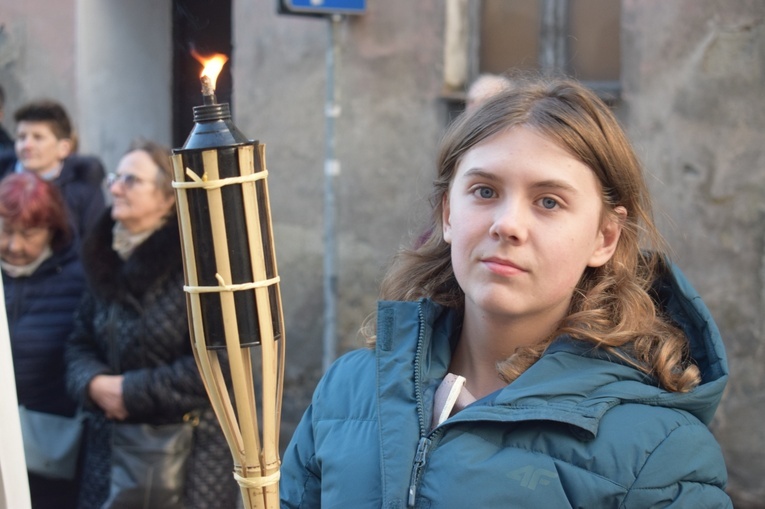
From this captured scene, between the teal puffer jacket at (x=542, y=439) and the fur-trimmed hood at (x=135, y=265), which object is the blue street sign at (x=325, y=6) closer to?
the fur-trimmed hood at (x=135, y=265)

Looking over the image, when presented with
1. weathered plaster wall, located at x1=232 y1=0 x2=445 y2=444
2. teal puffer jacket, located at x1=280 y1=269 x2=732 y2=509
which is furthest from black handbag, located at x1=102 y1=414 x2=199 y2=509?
weathered plaster wall, located at x1=232 y1=0 x2=445 y2=444

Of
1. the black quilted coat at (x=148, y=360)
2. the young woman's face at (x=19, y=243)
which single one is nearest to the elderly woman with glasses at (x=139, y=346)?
the black quilted coat at (x=148, y=360)

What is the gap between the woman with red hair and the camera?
4195 mm

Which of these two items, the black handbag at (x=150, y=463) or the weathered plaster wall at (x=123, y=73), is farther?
the weathered plaster wall at (x=123, y=73)

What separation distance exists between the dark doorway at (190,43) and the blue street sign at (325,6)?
1.20 m

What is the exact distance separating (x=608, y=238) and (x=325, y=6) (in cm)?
384

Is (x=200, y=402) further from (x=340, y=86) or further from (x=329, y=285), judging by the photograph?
(x=340, y=86)

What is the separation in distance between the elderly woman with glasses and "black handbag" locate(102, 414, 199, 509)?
3 cm

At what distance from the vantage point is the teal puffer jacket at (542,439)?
1665 millimetres

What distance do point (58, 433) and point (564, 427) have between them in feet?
9.56

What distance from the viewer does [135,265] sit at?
3.91 m

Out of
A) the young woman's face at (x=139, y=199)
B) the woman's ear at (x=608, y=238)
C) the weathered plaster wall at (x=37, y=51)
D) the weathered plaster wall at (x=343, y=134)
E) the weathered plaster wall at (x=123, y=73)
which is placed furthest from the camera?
the weathered plaster wall at (x=37, y=51)

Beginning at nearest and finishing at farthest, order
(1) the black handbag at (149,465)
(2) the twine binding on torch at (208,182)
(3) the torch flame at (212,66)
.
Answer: (2) the twine binding on torch at (208,182)
(3) the torch flame at (212,66)
(1) the black handbag at (149,465)

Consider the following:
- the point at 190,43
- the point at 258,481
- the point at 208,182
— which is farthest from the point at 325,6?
the point at 258,481
